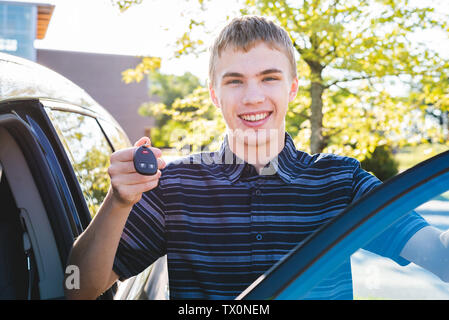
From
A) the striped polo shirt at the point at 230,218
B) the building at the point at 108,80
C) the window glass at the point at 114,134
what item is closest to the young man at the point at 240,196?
the striped polo shirt at the point at 230,218

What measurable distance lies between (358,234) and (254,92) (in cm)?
80

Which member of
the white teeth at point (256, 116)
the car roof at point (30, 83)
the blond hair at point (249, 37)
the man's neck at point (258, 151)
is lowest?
the man's neck at point (258, 151)

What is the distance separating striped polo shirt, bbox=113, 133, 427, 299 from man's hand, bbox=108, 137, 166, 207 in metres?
0.36

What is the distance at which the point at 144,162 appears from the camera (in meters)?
1.33

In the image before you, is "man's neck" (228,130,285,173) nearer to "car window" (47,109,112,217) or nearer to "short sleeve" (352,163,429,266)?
"short sleeve" (352,163,429,266)

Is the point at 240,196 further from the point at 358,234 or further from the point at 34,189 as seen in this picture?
the point at 34,189

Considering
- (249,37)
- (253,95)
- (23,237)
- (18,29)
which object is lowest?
(23,237)

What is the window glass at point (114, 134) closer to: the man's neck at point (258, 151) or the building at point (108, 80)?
the man's neck at point (258, 151)

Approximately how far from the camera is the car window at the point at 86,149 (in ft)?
7.17

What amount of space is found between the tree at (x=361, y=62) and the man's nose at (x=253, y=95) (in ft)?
10.3

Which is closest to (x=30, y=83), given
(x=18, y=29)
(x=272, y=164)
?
(x=272, y=164)

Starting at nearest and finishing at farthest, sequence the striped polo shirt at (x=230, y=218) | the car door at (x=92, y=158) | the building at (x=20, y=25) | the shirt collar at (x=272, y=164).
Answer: the striped polo shirt at (x=230, y=218) < the shirt collar at (x=272, y=164) < the car door at (x=92, y=158) < the building at (x=20, y=25)
